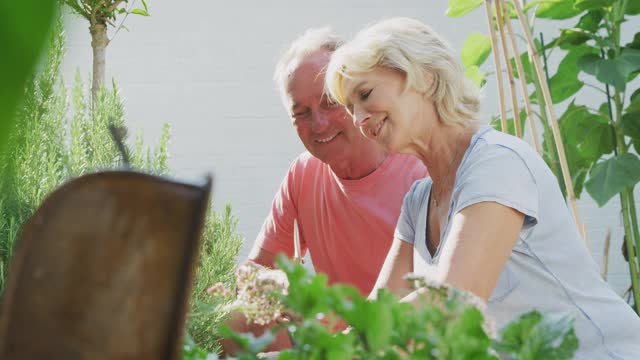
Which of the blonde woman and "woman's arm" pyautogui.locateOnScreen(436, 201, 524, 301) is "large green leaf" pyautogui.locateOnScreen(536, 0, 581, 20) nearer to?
the blonde woman

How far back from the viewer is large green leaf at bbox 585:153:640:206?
11.6ft

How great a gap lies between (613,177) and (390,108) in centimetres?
195

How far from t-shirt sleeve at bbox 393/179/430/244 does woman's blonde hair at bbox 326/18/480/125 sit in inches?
7.7

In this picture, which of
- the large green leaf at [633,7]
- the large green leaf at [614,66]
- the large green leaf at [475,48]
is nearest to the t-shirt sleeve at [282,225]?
the large green leaf at [475,48]

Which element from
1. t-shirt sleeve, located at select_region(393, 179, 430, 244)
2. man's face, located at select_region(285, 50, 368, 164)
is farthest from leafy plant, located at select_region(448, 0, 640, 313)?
t-shirt sleeve, located at select_region(393, 179, 430, 244)

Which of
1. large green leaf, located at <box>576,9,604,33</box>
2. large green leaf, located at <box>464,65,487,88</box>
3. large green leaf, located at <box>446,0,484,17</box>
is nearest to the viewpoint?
large green leaf, located at <box>446,0,484,17</box>

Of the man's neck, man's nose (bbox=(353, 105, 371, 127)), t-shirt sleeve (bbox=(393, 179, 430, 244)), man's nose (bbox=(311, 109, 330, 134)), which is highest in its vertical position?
man's nose (bbox=(353, 105, 371, 127))

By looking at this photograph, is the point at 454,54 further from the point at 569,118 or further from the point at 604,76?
the point at 569,118

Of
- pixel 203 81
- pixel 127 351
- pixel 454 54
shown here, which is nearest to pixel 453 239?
pixel 454 54

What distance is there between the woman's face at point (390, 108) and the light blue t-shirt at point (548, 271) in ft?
0.60

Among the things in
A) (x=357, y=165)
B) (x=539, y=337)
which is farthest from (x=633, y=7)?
(x=539, y=337)

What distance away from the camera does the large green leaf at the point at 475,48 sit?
3658mm

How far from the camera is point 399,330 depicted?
0.52 metres

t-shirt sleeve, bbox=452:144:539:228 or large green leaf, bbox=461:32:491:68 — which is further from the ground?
large green leaf, bbox=461:32:491:68
